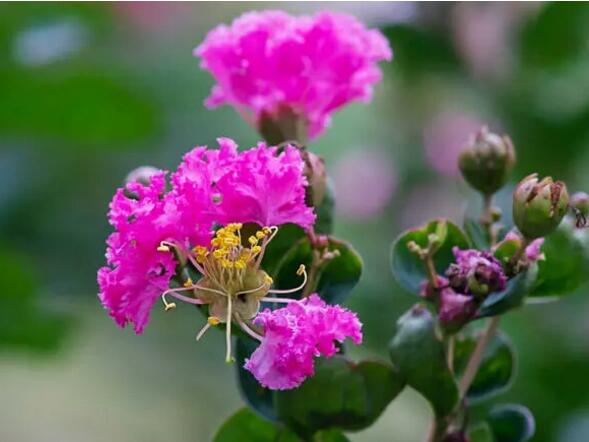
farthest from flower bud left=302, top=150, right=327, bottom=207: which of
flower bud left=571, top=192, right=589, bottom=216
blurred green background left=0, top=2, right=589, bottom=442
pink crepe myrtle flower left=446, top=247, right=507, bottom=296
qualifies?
blurred green background left=0, top=2, right=589, bottom=442

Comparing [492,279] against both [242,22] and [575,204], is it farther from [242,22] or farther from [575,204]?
[242,22]

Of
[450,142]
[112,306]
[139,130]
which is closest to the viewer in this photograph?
[112,306]

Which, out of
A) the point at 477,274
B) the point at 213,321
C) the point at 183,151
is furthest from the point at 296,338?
the point at 183,151

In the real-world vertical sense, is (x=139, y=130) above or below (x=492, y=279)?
below

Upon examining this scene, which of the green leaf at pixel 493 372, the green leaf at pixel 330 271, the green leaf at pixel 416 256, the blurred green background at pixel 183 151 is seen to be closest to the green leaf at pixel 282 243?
the green leaf at pixel 330 271

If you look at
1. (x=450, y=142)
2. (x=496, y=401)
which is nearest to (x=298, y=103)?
(x=496, y=401)
